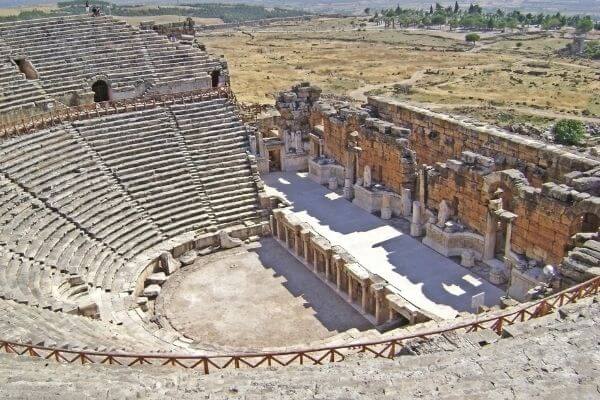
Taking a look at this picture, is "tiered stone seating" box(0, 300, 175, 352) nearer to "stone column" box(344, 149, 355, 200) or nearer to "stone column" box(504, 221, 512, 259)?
"stone column" box(504, 221, 512, 259)

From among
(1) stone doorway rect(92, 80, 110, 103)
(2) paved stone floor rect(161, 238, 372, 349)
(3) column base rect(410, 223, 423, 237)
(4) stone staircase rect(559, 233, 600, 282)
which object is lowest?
(2) paved stone floor rect(161, 238, 372, 349)

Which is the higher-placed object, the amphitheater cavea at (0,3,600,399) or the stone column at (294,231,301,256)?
the amphitheater cavea at (0,3,600,399)

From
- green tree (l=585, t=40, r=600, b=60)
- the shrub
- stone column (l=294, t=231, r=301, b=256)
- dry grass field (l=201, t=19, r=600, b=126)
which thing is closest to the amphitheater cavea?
stone column (l=294, t=231, r=301, b=256)

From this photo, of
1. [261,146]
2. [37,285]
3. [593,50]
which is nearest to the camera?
[37,285]

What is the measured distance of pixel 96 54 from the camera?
95.0 feet

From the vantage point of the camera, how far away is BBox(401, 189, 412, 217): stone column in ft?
79.8

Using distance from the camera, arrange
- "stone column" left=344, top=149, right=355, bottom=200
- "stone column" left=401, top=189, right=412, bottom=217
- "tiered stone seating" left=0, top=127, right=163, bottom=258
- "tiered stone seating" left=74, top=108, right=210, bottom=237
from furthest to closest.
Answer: "stone column" left=344, top=149, right=355, bottom=200 → "stone column" left=401, top=189, right=412, bottom=217 → "tiered stone seating" left=74, top=108, right=210, bottom=237 → "tiered stone seating" left=0, top=127, right=163, bottom=258

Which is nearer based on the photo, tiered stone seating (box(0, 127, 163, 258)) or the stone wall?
the stone wall

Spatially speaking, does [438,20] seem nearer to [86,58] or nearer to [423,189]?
[86,58]

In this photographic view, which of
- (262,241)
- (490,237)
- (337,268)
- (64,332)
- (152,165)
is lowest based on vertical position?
(262,241)

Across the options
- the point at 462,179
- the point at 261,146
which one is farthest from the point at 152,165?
the point at 462,179

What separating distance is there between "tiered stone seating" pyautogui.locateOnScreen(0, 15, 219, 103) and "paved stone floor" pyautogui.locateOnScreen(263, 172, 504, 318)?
766 centimetres

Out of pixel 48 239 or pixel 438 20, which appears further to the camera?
pixel 438 20

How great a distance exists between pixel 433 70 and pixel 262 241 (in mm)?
51675
